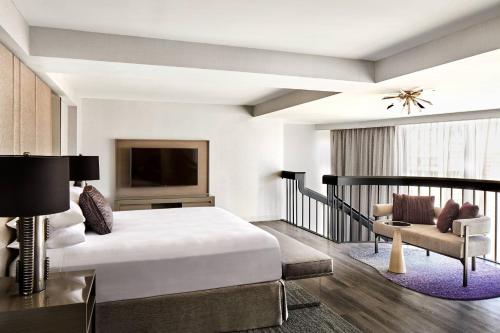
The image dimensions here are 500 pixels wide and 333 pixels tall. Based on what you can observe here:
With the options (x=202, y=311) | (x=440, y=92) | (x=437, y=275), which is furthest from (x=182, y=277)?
(x=440, y=92)

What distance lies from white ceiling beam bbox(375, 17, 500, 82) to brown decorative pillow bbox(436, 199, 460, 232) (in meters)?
1.61

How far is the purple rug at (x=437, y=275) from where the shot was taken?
3.41m

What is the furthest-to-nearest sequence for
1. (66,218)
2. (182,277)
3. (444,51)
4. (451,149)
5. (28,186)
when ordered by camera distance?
(451,149) < (444,51) < (182,277) < (66,218) < (28,186)

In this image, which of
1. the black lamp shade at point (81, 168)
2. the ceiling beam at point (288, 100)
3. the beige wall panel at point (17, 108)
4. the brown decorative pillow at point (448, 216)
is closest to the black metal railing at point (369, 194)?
the brown decorative pillow at point (448, 216)

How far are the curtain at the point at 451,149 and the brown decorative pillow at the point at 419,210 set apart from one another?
232 centimetres

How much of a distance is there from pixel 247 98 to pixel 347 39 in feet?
10.4

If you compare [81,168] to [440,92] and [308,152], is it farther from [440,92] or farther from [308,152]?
[308,152]

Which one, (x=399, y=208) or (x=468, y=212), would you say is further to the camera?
(x=399, y=208)

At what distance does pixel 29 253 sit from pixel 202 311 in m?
1.26

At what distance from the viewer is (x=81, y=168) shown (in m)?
4.18

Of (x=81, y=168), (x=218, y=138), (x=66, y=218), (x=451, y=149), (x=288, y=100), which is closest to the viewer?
(x=66, y=218)

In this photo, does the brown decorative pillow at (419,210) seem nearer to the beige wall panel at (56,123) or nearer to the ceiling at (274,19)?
the ceiling at (274,19)

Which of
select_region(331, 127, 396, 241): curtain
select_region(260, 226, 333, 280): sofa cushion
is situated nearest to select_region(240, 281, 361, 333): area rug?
select_region(260, 226, 333, 280): sofa cushion

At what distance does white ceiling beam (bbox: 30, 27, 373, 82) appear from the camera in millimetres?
2891
